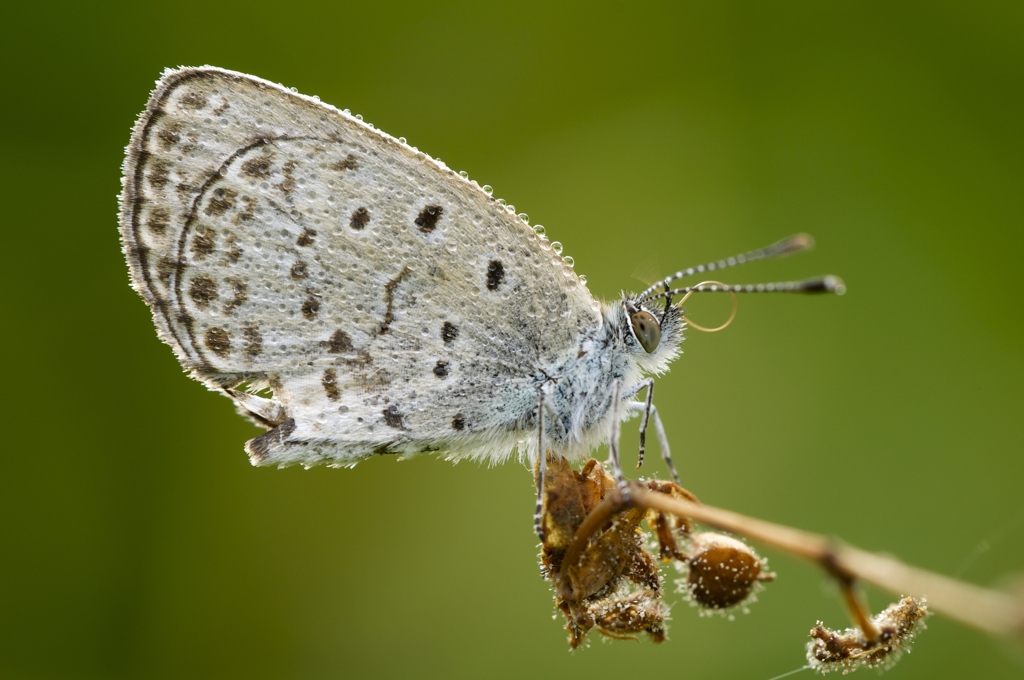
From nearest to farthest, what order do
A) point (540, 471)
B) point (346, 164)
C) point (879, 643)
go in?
point (879, 643), point (540, 471), point (346, 164)

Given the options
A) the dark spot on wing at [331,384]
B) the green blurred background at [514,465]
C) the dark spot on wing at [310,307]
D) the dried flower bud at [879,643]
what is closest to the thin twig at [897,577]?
the dried flower bud at [879,643]

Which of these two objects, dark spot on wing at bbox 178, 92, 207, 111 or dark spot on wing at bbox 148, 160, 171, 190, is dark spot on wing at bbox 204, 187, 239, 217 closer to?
A: dark spot on wing at bbox 148, 160, 171, 190

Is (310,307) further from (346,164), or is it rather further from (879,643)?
(879,643)

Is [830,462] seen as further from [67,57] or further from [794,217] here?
[67,57]

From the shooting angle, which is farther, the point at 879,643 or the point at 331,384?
the point at 331,384

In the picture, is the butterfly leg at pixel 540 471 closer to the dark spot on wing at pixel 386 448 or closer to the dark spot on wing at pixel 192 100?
the dark spot on wing at pixel 386 448

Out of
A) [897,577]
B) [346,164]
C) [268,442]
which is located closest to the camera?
[897,577]

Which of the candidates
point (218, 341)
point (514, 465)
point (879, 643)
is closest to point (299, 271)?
point (218, 341)
